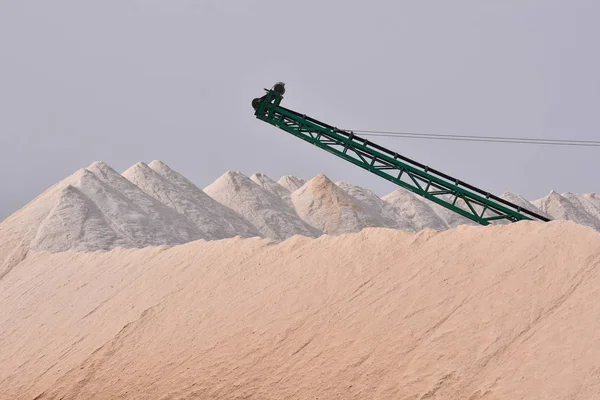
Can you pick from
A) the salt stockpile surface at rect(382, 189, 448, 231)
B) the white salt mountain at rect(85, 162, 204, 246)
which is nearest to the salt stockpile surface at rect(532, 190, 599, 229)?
the salt stockpile surface at rect(382, 189, 448, 231)

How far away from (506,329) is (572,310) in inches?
39.7

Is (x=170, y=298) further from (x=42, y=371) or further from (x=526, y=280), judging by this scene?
(x=526, y=280)

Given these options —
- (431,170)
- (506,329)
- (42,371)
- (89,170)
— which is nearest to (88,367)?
(42,371)

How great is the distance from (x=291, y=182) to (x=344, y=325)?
166 ft

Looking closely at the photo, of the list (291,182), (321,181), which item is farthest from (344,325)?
(291,182)

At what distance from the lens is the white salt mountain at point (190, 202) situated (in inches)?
1469

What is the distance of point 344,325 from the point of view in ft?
47.0

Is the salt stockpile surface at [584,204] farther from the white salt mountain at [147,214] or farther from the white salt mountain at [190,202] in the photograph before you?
the white salt mountain at [147,214]

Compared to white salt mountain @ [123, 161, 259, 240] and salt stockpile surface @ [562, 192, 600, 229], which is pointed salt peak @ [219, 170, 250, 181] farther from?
salt stockpile surface @ [562, 192, 600, 229]

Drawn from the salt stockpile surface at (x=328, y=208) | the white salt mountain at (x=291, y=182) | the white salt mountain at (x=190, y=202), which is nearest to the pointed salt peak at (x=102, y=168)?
the white salt mountain at (x=190, y=202)

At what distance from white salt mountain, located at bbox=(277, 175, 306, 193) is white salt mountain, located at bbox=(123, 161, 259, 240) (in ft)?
57.6

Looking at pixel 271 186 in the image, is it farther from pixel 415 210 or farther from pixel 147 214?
pixel 147 214

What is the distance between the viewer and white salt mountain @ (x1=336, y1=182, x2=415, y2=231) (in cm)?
5016

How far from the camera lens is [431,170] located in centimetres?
2305
